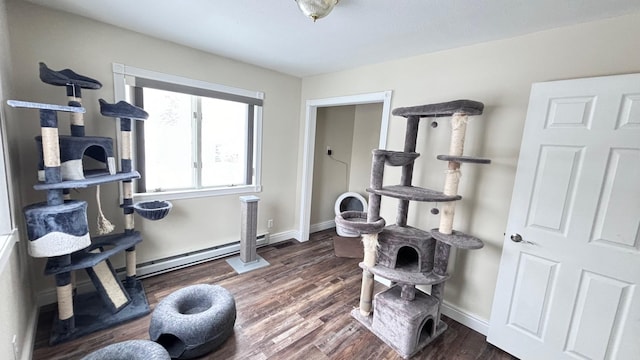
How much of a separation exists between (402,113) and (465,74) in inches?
23.7

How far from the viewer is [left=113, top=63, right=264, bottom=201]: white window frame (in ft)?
7.15

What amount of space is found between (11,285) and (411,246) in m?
2.50

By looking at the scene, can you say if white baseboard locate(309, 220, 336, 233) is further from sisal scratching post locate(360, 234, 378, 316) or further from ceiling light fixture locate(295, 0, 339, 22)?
ceiling light fixture locate(295, 0, 339, 22)

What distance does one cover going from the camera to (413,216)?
245 centimetres

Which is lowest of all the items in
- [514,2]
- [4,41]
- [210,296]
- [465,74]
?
[210,296]

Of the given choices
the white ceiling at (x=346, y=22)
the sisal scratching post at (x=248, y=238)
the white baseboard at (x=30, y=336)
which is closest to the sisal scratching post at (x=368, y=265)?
the sisal scratching post at (x=248, y=238)

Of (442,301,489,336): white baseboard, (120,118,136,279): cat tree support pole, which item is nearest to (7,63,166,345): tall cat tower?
(120,118,136,279): cat tree support pole

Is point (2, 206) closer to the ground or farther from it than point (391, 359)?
farther from it

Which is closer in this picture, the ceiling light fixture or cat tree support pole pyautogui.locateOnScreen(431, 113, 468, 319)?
the ceiling light fixture

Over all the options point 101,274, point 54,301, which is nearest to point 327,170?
point 101,274

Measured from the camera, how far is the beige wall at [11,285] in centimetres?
122

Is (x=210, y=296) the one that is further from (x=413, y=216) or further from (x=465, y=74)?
(x=465, y=74)

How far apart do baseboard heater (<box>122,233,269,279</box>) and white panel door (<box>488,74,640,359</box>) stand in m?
2.83

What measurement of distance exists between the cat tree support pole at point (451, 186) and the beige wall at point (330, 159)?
2.33 meters
